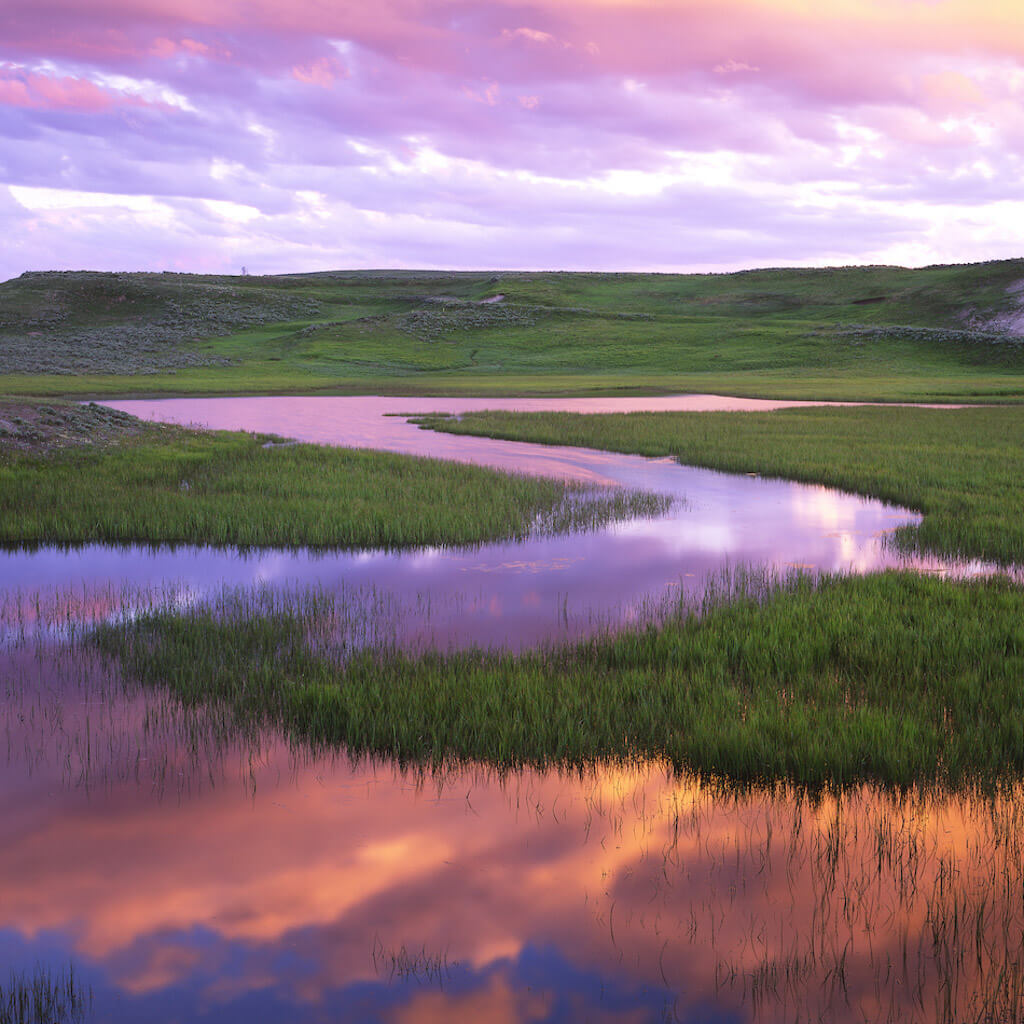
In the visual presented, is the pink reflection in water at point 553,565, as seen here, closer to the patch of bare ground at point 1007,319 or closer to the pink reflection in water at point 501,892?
the pink reflection in water at point 501,892

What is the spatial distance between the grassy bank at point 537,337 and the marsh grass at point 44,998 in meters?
50.5

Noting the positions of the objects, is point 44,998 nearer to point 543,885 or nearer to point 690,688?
point 543,885

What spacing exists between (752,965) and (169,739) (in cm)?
471

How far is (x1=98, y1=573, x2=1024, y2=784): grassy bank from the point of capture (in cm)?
668

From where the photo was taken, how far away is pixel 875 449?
26516 mm

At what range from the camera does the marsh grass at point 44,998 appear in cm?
429

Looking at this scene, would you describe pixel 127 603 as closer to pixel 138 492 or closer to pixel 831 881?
pixel 138 492

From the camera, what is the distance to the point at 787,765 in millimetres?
6480

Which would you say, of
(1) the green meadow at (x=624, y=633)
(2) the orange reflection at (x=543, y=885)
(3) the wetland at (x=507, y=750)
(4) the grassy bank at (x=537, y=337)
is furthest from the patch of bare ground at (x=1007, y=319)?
(2) the orange reflection at (x=543, y=885)

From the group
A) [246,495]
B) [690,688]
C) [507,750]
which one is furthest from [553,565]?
[246,495]

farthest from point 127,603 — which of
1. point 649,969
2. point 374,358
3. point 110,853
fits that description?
point 374,358

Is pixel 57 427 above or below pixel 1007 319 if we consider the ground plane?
below

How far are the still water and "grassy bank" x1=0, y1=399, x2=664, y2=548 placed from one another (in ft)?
25.4

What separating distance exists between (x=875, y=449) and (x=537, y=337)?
72646 millimetres
